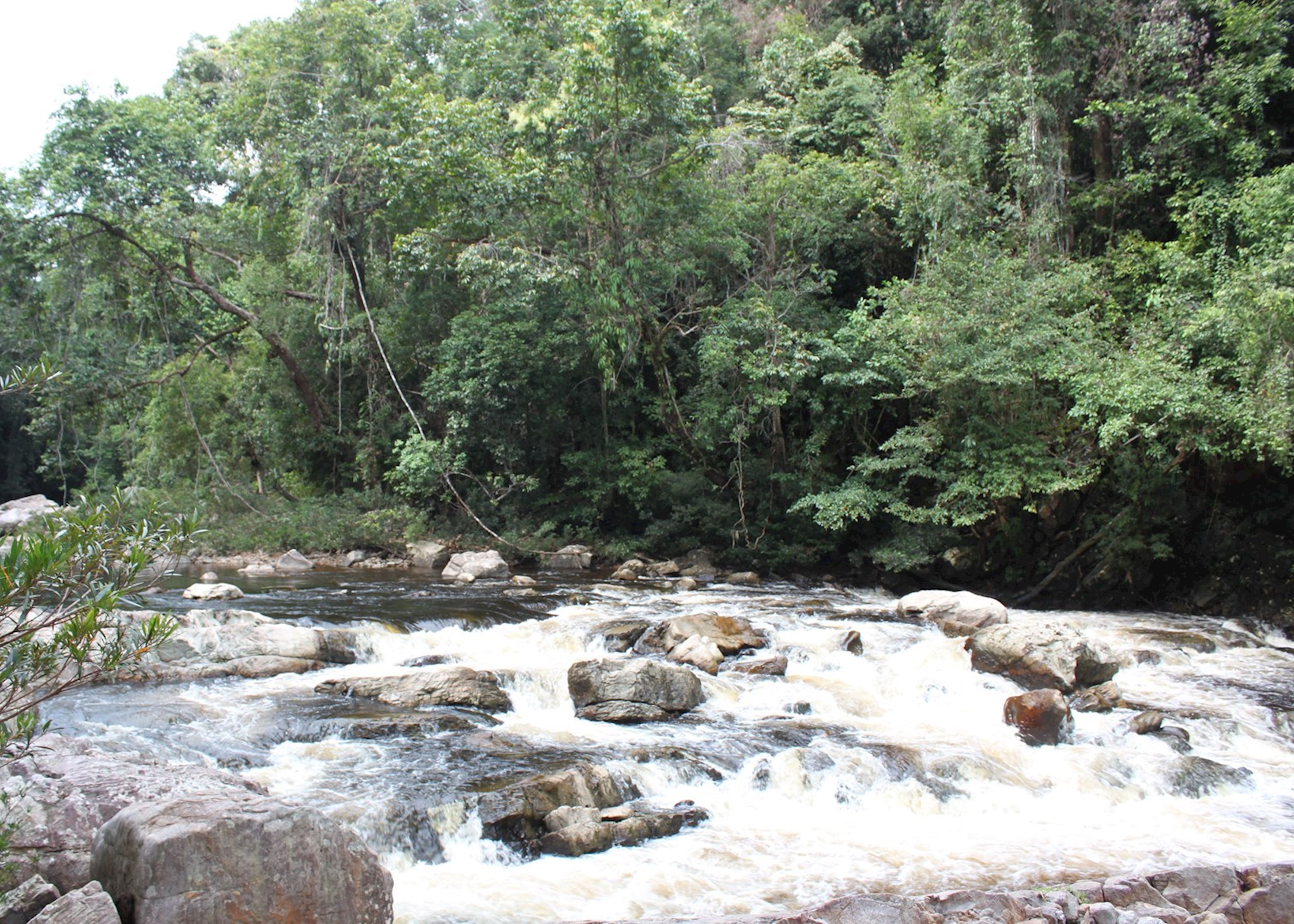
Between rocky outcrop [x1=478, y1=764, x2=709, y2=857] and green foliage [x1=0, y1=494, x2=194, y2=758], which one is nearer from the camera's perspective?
green foliage [x1=0, y1=494, x2=194, y2=758]

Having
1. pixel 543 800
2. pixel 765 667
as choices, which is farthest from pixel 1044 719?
pixel 543 800

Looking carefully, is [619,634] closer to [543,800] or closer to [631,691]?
[631,691]

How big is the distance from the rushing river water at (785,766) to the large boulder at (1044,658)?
0.19 meters

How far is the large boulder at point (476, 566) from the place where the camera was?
14516 mm

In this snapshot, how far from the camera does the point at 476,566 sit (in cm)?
1471

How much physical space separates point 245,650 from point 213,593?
3.44 m

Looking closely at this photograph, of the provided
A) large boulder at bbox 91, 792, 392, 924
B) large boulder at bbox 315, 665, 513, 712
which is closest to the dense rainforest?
large boulder at bbox 315, 665, 513, 712

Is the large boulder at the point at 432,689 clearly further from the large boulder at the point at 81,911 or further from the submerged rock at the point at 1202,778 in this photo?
A: the submerged rock at the point at 1202,778

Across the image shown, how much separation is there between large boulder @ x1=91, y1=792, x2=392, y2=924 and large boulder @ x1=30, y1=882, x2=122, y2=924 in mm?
109

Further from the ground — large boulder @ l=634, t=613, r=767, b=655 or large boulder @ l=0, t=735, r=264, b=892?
large boulder @ l=0, t=735, r=264, b=892

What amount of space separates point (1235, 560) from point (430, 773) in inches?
433

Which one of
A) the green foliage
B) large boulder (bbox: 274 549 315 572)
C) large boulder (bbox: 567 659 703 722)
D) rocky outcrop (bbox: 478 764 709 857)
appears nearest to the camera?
the green foliage

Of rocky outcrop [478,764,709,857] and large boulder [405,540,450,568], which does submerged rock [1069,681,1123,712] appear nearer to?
rocky outcrop [478,764,709,857]

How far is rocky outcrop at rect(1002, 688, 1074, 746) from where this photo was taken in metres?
7.13
